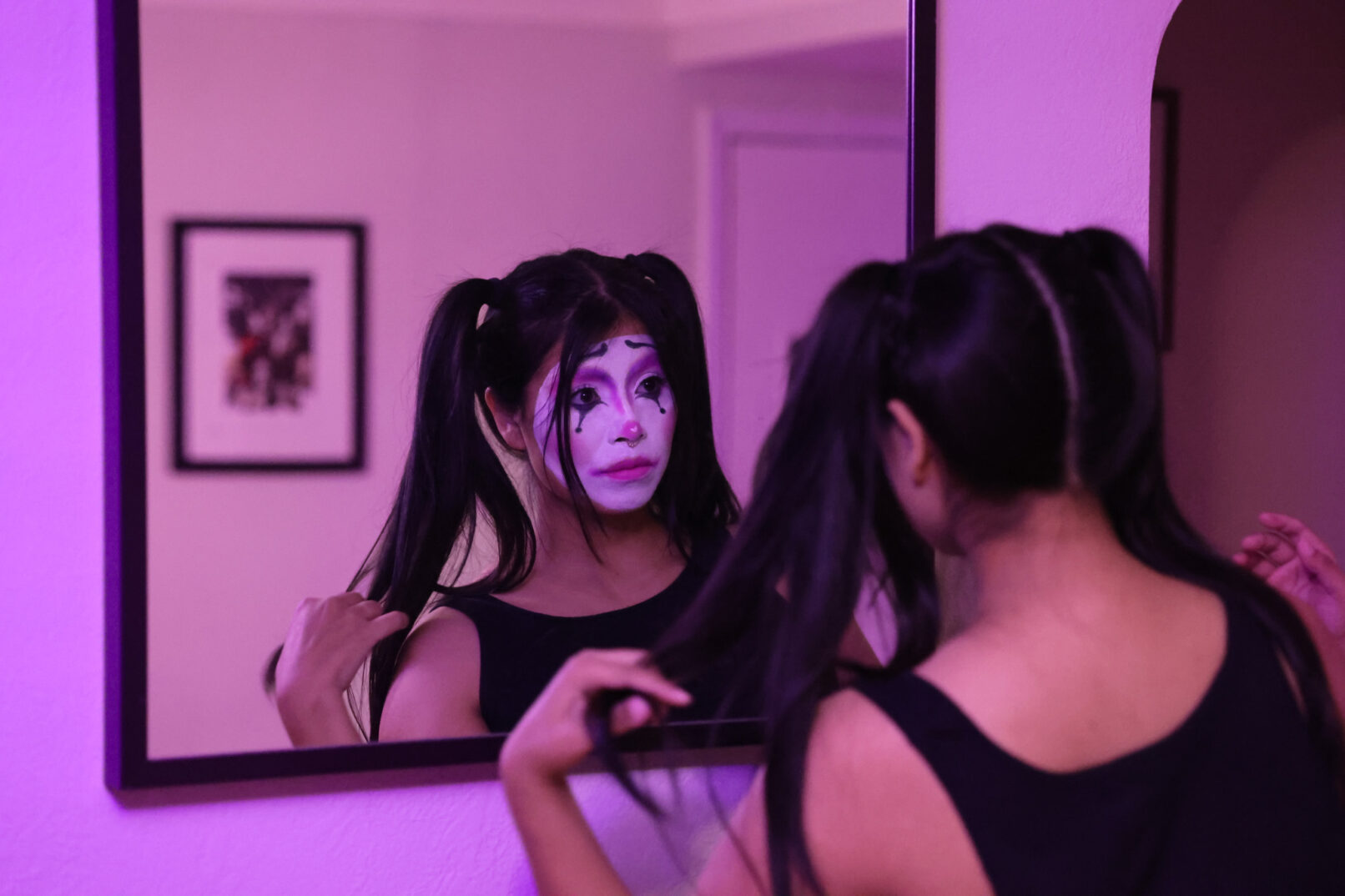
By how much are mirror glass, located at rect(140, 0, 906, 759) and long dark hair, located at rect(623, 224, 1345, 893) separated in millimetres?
216

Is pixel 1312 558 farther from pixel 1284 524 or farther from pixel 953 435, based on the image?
pixel 953 435

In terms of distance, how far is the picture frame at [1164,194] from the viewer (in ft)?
4.95

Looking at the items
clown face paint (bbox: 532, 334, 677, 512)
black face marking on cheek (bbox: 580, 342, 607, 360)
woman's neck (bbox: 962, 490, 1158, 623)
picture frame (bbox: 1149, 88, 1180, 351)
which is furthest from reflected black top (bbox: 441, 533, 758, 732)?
picture frame (bbox: 1149, 88, 1180, 351)

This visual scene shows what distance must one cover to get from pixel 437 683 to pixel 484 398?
255 millimetres

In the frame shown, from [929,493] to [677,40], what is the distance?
499 millimetres

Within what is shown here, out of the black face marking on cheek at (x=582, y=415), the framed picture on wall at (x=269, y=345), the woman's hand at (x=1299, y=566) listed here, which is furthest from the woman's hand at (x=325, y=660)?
the woman's hand at (x=1299, y=566)

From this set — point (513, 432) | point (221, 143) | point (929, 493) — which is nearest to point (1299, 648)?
point (929, 493)

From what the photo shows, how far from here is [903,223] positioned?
3.61 feet

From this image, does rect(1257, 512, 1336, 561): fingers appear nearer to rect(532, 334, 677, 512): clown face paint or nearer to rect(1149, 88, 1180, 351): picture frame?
rect(1149, 88, 1180, 351): picture frame

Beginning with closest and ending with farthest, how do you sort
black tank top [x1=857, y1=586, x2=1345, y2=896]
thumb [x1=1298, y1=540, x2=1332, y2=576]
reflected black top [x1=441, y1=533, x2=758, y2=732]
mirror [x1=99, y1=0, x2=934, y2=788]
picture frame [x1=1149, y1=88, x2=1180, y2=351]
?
black tank top [x1=857, y1=586, x2=1345, y2=896], mirror [x1=99, y1=0, x2=934, y2=788], reflected black top [x1=441, y1=533, x2=758, y2=732], thumb [x1=1298, y1=540, x2=1332, y2=576], picture frame [x1=1149, y1=88, x2=1180, y2=351]

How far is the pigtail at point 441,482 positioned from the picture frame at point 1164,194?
3.21 ft

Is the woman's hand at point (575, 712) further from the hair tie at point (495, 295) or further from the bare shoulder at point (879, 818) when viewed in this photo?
the hair tie at point (495, 295)

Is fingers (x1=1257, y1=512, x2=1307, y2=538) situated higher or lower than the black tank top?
higher

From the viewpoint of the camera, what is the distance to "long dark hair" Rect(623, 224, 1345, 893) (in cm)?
75
